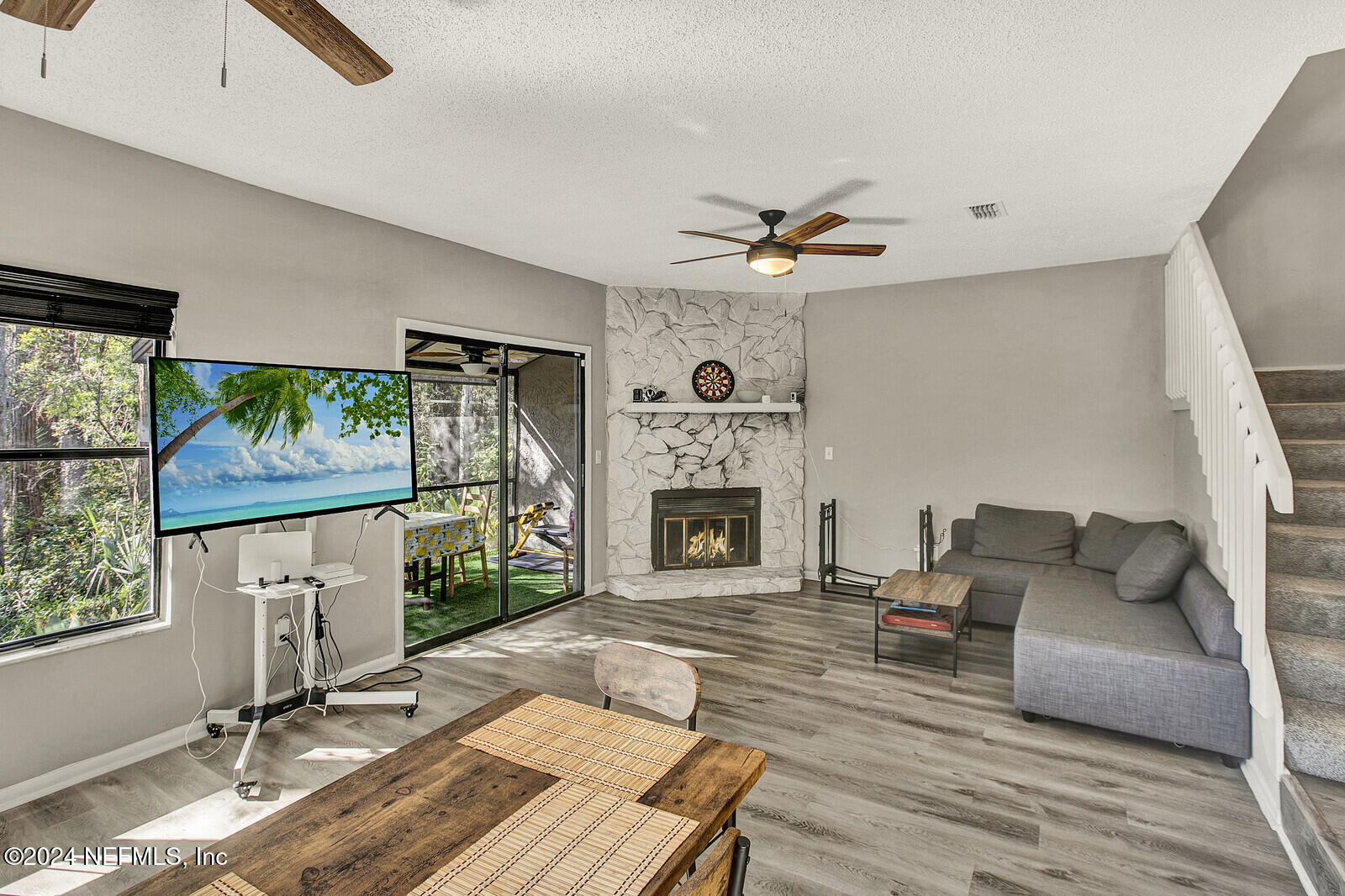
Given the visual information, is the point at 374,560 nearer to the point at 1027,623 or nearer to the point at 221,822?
the point at 221,822

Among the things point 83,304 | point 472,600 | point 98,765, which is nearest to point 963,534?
point 472,600

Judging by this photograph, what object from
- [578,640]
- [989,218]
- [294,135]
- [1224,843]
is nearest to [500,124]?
[294,135]

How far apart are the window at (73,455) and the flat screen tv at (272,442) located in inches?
18.3

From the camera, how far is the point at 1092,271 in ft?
16.4

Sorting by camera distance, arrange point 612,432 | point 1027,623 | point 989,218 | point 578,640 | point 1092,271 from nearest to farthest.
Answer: point 1027,623, point 989,218, point 578,640, point 1092,271, point 612,432

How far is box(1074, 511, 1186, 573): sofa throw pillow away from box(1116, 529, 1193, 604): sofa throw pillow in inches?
27.4

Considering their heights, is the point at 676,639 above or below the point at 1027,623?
below

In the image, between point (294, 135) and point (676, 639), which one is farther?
point (676, 639)

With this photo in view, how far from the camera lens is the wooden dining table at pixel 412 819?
42.4 inches

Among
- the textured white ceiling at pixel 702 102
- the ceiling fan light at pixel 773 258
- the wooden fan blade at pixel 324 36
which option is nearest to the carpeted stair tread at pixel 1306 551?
the textured white ceiling at pixel 702 102

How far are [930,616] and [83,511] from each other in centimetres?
430

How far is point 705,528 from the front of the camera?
6035 mm

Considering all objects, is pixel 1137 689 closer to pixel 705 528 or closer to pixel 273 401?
pixel 705 528

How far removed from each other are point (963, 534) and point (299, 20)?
17.2 ft
